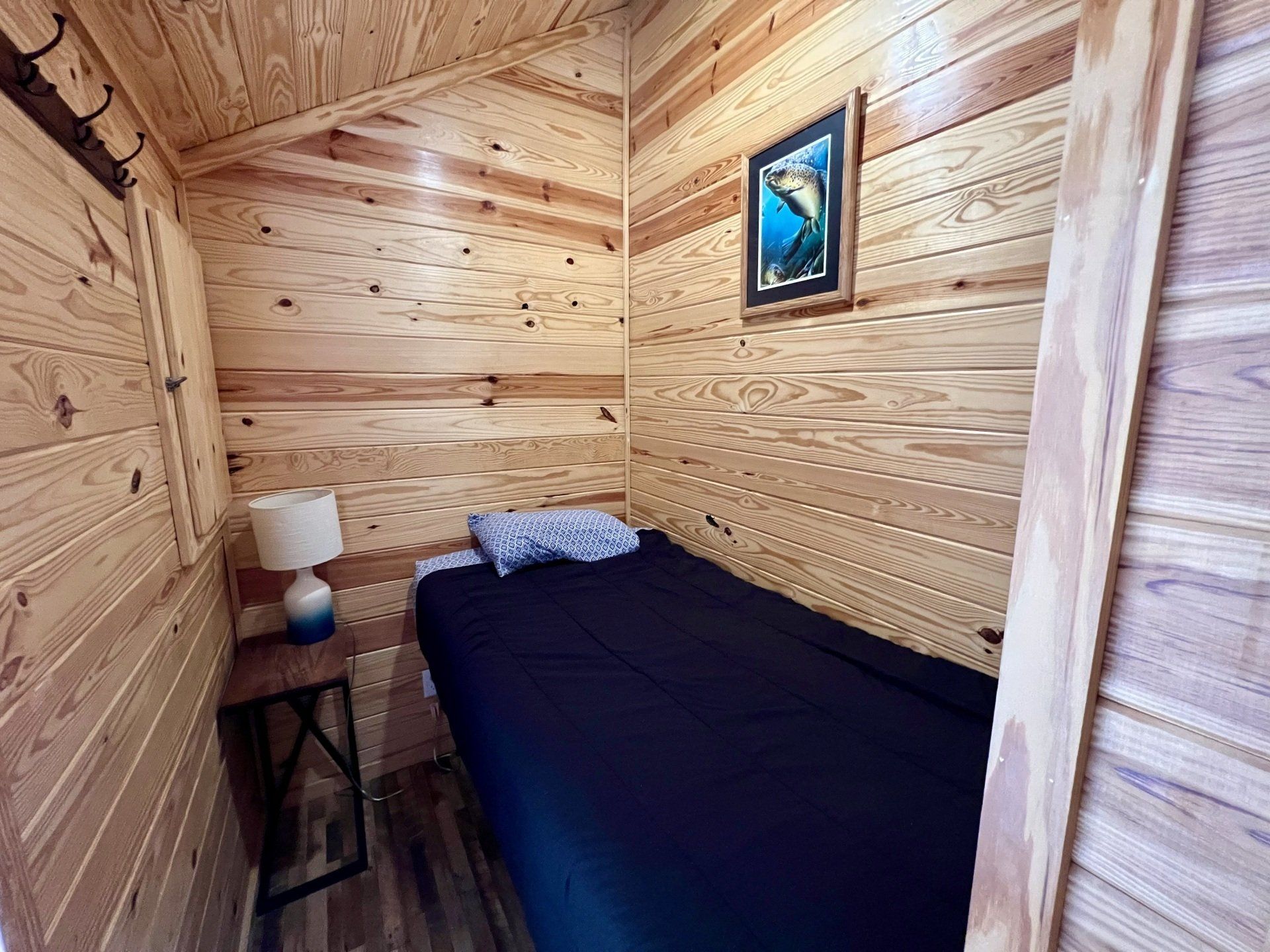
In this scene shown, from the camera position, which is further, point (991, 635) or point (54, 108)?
point (991, 635)

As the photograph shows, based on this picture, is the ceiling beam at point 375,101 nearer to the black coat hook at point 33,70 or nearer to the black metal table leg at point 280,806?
the black coat hook at point 33,70

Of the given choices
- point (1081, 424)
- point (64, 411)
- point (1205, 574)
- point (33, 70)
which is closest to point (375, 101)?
point (33, 70)

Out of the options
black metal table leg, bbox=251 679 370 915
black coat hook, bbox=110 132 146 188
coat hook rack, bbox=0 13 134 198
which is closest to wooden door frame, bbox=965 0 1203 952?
coat hook rack, bbox=0 13 134 198

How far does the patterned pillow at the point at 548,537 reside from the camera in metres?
1.88

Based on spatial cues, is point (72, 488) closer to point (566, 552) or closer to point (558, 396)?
point (566, 552)

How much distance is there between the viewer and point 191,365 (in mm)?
1312

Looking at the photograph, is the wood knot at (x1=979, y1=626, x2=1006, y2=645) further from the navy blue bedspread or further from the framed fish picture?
Result: the framed fish picture

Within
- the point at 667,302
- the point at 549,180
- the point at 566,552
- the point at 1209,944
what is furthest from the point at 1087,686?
the point at 549,180

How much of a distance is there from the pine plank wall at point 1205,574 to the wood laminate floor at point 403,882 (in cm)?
150

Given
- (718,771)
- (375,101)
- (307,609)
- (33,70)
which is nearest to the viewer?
(33,70)

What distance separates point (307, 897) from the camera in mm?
1496

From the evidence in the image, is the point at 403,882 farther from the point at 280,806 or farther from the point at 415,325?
the point at 415,325

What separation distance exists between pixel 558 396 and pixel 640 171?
3.20 feet

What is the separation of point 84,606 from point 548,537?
130cm
